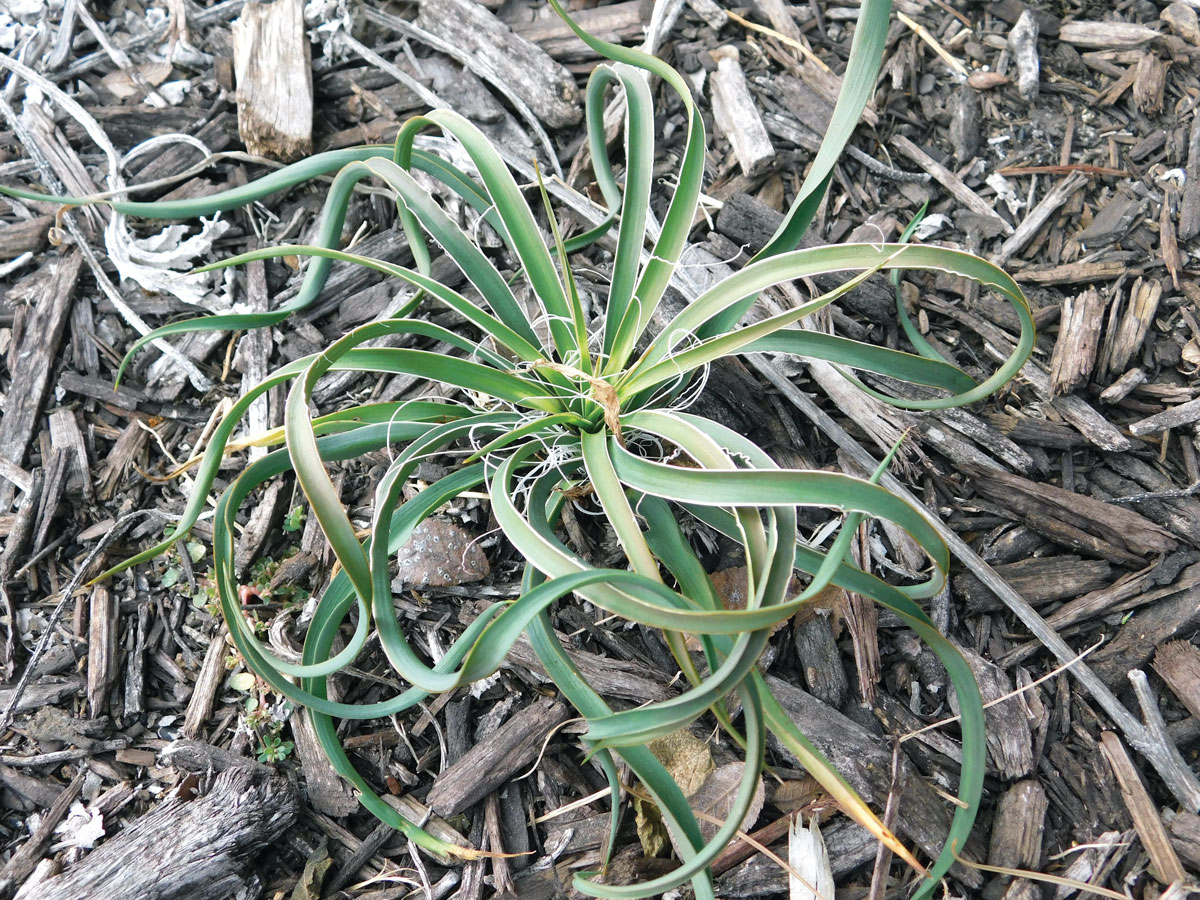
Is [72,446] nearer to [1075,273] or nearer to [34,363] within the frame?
[34,363]

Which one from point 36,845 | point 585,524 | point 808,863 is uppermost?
point 585,524

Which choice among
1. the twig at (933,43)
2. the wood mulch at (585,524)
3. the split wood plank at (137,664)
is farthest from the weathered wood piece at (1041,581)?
the split wood plank at (137,664)

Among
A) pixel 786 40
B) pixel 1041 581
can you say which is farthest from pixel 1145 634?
pixel 786 40

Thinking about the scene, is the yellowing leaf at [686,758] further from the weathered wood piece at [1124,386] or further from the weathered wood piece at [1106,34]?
the weathered wood piece at [1106,34]

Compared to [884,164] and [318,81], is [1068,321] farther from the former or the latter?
[318,81]

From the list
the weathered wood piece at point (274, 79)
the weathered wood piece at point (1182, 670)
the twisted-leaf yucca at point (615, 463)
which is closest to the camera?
the twisted-leaf yucca at point (615, 463)

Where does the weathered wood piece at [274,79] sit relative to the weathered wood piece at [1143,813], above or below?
above

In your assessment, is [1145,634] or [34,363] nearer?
[1145,634]
